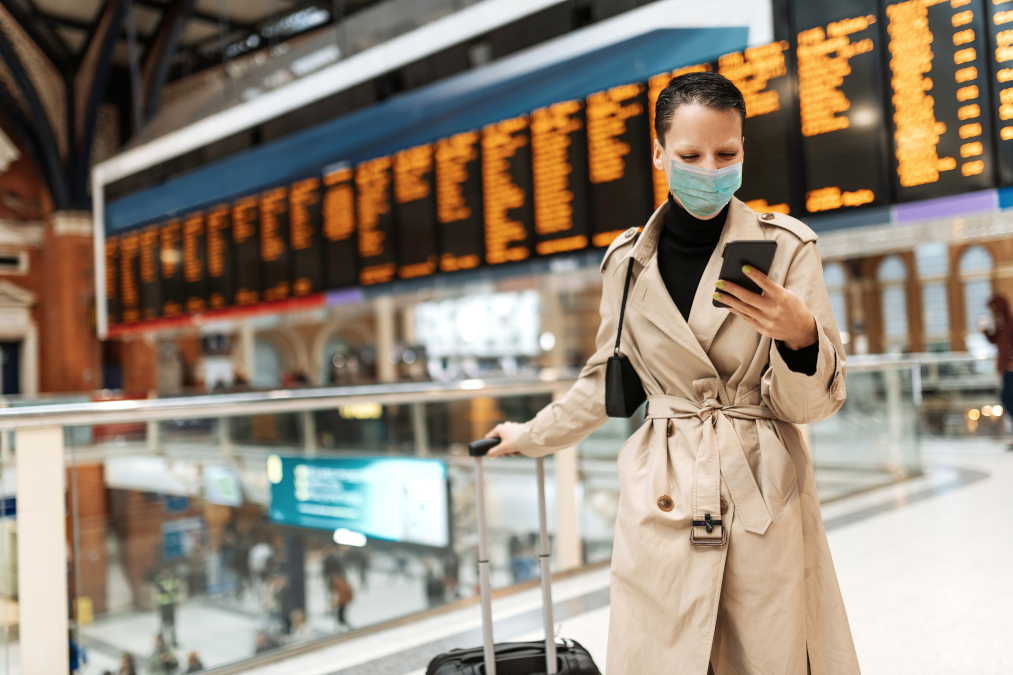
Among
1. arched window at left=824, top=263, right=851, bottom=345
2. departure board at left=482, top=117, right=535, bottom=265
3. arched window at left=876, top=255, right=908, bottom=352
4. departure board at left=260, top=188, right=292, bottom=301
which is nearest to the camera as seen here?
departure board at left=482, top=117, right=535, bottom=265

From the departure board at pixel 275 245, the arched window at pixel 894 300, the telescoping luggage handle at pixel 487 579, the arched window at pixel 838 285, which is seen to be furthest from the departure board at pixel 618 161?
the arched window at pixel 894 300

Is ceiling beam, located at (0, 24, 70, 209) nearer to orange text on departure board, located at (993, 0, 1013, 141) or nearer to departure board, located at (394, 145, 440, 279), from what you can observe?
departure board, located at (394, 145, 440, 279)

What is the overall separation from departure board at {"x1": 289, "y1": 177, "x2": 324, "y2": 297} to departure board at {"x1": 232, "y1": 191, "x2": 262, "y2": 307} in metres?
0.66

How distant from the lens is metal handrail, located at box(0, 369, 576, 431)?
8.25 feet

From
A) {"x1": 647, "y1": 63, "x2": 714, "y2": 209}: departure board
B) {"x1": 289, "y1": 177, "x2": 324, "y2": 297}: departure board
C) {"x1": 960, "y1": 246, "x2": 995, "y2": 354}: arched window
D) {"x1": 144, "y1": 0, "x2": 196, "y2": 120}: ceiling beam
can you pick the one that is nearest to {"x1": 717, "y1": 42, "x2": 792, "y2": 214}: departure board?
{"x1": 647, "y1": 63, "x2": 714, "y2": 209}: departure board

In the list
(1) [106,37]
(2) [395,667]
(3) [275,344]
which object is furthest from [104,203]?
(3) [275,344]

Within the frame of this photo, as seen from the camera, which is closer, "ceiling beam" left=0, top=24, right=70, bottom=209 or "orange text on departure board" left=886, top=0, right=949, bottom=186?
"orange text on departure board" left=886, top=0, right=949, bottom=186

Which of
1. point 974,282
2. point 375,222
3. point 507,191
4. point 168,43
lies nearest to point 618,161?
point 507,191

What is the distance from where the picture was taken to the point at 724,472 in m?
1.22

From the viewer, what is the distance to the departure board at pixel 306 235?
7.55 metres

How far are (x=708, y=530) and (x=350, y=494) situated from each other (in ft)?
8.70

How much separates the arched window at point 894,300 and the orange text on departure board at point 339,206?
1972 centimetres

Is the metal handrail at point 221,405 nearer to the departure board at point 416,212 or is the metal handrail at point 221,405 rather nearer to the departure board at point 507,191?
the departure board at point 507,191

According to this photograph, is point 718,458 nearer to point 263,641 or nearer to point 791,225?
point 791,225
